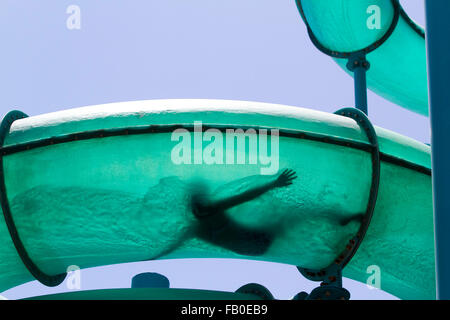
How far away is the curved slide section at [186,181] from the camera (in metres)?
5.10

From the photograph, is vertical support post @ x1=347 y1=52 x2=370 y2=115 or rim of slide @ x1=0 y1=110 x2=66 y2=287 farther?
vertical support post @ x1=347 y1=52 x2=370 y2=115

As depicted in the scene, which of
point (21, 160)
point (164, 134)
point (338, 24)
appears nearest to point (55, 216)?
point (21, 160)

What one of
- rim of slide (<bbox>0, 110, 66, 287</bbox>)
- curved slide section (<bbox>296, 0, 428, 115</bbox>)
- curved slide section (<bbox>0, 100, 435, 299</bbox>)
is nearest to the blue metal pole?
curved slide section (<bbox>0, 100, 435, 299</bbox>)

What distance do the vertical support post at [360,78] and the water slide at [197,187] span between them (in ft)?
6.68

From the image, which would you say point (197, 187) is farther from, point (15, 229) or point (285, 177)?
point (15, 229)

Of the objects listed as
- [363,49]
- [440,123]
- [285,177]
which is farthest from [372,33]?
[440,123]

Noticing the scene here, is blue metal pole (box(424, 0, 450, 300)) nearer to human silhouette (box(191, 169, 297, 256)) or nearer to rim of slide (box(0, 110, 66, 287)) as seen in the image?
human silhouette (box(191, 169, 297, 256))

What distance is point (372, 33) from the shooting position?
8.02 metres

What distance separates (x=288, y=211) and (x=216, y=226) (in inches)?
19.2

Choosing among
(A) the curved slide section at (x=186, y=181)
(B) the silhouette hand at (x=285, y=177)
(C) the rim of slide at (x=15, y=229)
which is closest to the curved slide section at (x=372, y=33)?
(A) the curved slide section at (x=186, y=181)

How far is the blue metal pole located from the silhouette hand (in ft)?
5.72

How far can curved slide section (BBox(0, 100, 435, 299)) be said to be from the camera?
16.7ft

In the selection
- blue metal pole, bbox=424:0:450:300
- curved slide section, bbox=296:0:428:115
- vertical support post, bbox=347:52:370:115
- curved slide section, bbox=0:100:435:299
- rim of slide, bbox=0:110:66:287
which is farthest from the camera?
curved slide section, bbox=296:0:428:115

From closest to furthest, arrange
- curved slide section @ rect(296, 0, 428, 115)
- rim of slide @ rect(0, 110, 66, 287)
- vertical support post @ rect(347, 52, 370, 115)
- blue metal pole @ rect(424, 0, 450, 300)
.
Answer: blue metal pole @ rect(424, 0, 450, 300) → rim of slide @ rect(0, 110, 66, 287) → vertical support post @ rect(347, 52, 370, 115) → curved slide section @ rect(296, 0, 428, 115)
